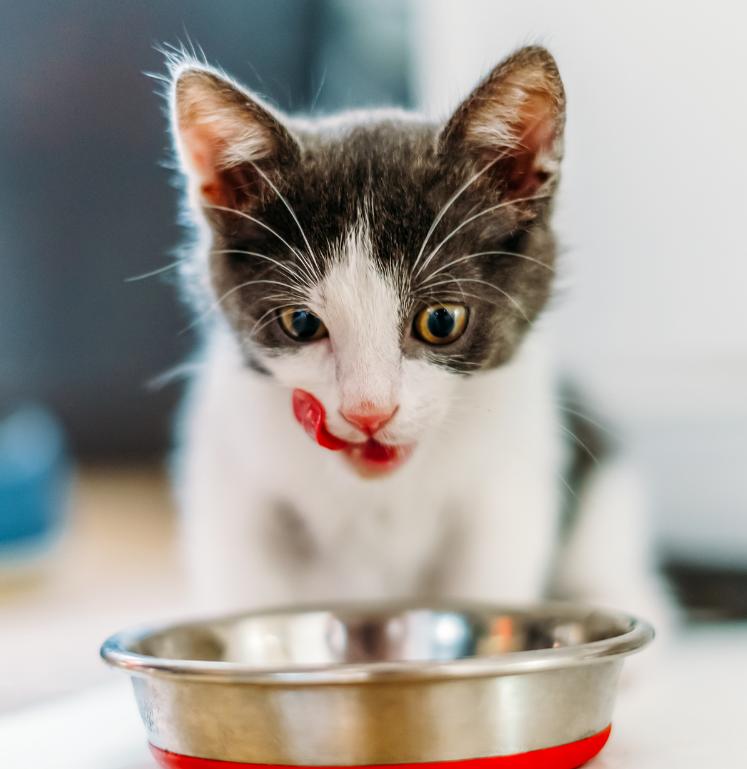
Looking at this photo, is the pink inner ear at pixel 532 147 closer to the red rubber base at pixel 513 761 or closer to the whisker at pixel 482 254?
the whisker at pixel 482 254

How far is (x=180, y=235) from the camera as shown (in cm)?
277

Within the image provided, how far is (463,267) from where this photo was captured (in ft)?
3.71

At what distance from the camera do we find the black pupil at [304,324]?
3.74ft

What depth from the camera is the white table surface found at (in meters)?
1.02

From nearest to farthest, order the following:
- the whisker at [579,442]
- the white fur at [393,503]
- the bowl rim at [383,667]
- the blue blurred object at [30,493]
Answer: the bowl rim at [383,667] → the white fur at [393,503] → the whisker at [579,442] → the blue blurred object at [30,493]

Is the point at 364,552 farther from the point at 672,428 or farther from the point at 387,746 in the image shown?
the point at 672,428

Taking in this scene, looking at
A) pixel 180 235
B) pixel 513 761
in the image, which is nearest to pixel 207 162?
pixel 513 761

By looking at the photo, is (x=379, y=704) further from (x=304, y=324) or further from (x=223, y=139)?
(x=223, y=139)

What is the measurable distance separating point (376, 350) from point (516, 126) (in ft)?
1.01

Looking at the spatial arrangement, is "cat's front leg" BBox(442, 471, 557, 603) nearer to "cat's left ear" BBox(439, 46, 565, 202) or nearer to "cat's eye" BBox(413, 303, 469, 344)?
"cat's eye" BBox(413, 303, 469, 344)

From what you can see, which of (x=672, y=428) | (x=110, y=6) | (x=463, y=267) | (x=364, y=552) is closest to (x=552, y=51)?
(x=463, y=267)

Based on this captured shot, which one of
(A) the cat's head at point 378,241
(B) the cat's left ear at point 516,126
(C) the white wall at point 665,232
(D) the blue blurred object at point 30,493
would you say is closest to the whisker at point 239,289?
(A) the cat's head at point 378,241

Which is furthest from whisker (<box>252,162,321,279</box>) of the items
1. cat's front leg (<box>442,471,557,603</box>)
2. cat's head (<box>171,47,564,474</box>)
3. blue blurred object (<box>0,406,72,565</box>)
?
blue blurred object (<box>0,406,72,565</box>)

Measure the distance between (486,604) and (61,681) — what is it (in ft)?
2.16
